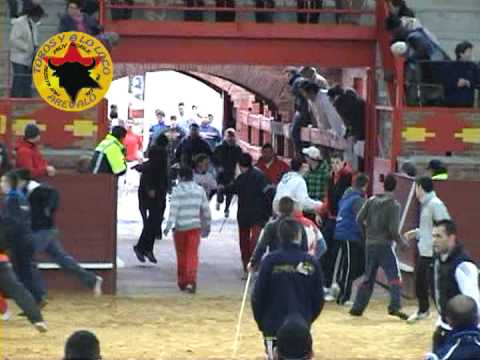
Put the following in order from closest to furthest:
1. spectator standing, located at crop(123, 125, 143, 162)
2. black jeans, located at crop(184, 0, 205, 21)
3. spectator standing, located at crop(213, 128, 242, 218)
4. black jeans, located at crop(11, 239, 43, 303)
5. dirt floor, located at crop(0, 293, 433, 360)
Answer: dirt floor, located at crop(0, 293, 433, 360), black jeans, located at crop(11, 239, 43, 303), black jeans, located at crop(184, 0, 205, 21), spectator standing, located at crop(213, 128, 242, 218), spectator standing, located at crop(123, 125, 143, 162)

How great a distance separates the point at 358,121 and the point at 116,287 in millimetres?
5743

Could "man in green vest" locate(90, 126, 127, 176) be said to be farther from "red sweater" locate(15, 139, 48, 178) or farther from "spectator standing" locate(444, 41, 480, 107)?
"spectator standing" locate(444, 41, 480, 107)

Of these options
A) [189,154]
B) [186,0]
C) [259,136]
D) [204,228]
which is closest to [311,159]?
[204,228]

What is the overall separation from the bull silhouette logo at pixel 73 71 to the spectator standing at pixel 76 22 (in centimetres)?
141

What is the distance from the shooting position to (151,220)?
21750mm

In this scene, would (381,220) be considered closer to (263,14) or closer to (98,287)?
(98,287)

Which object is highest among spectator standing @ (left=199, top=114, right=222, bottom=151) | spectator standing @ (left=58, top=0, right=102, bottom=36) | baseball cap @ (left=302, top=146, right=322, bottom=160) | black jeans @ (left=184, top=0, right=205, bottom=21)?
black jeans @ (left=184, top=0, right=205, bottom=21)

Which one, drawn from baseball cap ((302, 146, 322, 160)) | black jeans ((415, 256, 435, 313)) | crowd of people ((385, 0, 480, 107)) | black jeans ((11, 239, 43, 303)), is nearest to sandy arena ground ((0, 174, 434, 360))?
black jeans ((415, 256, 435, 313))

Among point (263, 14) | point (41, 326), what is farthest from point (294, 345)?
point (263, 14)

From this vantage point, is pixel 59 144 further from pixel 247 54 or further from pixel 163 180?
pixel 247 54

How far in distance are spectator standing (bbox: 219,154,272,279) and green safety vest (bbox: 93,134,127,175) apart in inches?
70.1

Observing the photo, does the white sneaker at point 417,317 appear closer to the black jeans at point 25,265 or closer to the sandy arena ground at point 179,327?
the sandy arena ground at point 179,327

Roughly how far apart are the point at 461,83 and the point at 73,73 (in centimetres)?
588

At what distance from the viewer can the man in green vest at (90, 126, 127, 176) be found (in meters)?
20.1
